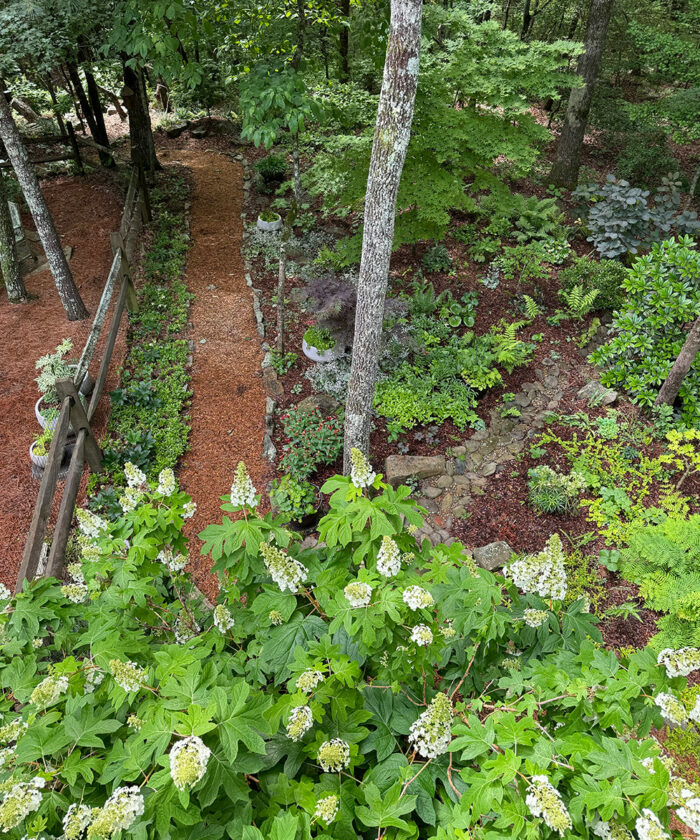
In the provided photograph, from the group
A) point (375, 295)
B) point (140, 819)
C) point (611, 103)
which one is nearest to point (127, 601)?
point (140, 819)

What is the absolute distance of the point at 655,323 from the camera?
671cm

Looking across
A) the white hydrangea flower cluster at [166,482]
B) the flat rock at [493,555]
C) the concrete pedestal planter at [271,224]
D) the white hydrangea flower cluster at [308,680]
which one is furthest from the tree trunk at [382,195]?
the concrete pedestal planter at [271,224]

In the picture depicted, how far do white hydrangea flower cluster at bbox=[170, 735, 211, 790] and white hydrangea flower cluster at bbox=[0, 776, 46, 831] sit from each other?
1.71ft

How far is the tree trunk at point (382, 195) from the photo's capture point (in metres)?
3.72

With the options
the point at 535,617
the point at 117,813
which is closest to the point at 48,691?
the point at 117,813

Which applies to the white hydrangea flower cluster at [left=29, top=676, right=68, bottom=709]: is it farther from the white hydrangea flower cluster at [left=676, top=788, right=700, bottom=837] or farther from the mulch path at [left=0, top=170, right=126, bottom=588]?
the mulch path at [left=0, top=170, right=126, bottom=588]

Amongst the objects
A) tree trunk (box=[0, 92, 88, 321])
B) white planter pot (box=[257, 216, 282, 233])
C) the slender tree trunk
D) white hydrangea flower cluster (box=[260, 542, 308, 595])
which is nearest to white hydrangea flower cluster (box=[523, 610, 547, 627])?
white hydrangea flower cluster (box=[260, 542, 308, 595])

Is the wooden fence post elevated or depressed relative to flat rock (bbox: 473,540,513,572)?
elevated

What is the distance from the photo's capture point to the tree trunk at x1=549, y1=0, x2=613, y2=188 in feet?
28.8

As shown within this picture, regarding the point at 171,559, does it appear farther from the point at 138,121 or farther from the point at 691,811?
the point at 138,121

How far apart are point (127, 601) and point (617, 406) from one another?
256 inches

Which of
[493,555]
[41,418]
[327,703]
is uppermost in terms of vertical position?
[327,703]

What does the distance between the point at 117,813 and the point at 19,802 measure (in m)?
0.36

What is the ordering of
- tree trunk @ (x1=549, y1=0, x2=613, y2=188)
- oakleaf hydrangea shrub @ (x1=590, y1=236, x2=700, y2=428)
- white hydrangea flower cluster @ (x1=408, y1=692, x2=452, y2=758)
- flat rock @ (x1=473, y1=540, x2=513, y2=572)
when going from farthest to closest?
1. tree trunk @ (x1=549, y1=0, x2=613, y2=188)
2. oakleaf hydrangea shrub @ (x1=590, y1=236, x2=700, y2=428)
3. flat rock @ (x1=473, y1=540, x2=513, y2=572)
4. white hydrangea flower cluster @ (x1=408, y1=692, x2=452, y2=758)
